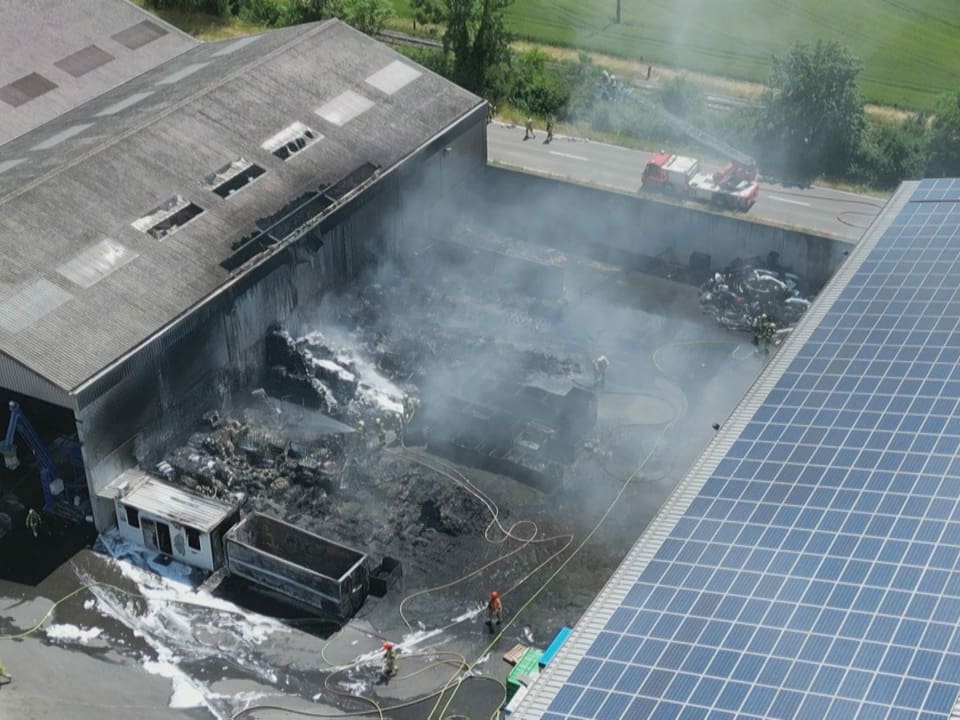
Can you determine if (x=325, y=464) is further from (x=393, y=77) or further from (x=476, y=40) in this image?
(x=476, y=40)

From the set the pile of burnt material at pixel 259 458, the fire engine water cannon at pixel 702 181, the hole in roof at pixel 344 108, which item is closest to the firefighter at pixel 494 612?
the pile of burnt material at pixel 259 458

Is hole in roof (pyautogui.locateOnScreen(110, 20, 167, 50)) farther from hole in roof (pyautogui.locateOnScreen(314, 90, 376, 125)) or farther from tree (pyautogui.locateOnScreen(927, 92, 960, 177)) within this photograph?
tree (pyautogui.locateOnScreen(927, 92, 960, 177))

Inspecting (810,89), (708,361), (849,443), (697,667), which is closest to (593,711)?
(697,667)

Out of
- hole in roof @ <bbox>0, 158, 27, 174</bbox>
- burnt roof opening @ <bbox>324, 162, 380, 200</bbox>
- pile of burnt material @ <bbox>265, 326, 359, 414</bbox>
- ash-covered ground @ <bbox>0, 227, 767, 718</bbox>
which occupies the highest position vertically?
hole in roof @ <bbox>0, 158, 27, 174</bbox>

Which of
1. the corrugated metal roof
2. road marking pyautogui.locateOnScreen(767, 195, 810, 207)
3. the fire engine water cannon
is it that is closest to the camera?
the corrugated metal roof

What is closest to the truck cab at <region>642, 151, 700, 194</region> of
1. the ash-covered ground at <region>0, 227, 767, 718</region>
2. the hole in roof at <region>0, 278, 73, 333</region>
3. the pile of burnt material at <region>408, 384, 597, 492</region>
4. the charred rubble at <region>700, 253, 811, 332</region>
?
the charred rubble at <region>700, 253, 811, 332</region>

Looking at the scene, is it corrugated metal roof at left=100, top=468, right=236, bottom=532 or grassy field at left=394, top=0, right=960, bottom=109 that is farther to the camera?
grassy field at left=394, top=0, right=960, bottom=109

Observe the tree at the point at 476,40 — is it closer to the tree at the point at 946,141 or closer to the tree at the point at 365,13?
the tree at the point at 365,13
